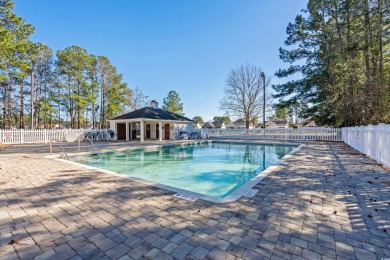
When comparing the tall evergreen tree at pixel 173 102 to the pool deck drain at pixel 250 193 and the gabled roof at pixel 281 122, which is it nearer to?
the pool deck drain at pixel 250 193

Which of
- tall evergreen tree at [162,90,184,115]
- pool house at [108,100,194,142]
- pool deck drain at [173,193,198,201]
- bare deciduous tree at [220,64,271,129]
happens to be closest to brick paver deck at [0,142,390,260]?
pool deck drain at [173,193,198,201]

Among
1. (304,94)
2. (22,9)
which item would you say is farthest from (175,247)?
(22,9)

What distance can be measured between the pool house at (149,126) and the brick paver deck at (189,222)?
14189 mm

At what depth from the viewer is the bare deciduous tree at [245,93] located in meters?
28.3

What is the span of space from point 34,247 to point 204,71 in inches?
999

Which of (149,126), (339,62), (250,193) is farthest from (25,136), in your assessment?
(339,62)

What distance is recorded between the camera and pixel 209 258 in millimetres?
1761

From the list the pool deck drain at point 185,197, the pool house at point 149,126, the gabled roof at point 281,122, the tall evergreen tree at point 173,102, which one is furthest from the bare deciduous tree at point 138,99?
the gabled roof at point 281,122

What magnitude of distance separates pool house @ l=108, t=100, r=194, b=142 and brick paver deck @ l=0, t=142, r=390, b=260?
1419 cm

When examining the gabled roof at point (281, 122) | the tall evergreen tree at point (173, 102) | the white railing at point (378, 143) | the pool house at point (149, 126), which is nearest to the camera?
the white railing at point (378, 143)

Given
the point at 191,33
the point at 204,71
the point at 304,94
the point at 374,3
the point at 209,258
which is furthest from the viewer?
the point at 204,71

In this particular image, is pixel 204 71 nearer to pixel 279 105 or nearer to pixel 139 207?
pixel 279 105

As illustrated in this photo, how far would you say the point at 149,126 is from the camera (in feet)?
71.4

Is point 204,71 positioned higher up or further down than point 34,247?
higher up
